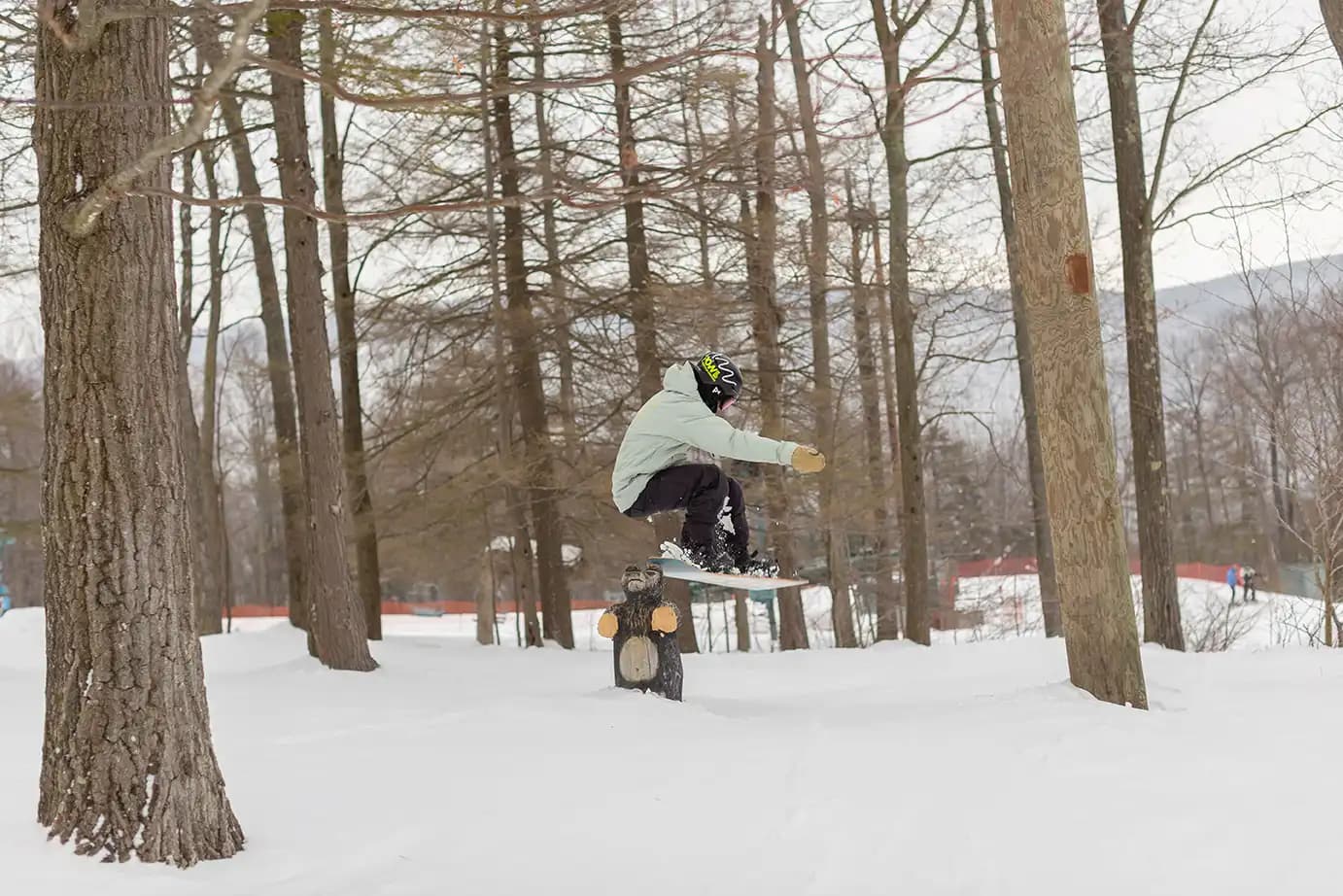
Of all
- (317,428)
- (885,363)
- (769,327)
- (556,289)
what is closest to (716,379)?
(317,428)

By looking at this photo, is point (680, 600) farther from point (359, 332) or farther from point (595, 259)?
point (359, 332)

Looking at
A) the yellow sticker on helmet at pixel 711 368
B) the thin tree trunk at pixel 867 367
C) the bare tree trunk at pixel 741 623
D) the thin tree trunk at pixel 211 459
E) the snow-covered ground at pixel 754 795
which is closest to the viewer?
the snow-covered ground at pixel 754 795

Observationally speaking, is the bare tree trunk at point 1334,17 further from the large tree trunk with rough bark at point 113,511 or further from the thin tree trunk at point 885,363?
the thin tree trunk at point 885,363

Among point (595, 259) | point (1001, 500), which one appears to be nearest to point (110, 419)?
point (595, 259)

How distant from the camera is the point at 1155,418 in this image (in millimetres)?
10656

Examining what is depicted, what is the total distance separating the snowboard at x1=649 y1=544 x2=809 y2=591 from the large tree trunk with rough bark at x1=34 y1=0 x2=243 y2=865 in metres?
3.15

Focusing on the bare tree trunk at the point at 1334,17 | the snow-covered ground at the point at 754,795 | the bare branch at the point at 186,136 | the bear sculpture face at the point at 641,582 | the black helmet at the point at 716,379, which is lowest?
the snow-covered ground at the point at 754,795

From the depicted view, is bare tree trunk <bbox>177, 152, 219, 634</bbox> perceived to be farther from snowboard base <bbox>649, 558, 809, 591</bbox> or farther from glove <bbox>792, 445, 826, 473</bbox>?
glove <bbox>792, 445, 826, 473</bbox>

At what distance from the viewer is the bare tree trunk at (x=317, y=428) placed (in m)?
9.99

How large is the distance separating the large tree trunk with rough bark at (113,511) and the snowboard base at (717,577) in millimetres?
3143

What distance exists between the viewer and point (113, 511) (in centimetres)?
367

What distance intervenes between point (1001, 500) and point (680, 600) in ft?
140

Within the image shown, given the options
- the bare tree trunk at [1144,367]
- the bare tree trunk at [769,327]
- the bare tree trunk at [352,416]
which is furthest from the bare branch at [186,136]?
the bare tree trunk at [352,416]

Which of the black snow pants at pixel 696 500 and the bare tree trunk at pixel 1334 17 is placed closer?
the black snow pants at pixel 696 500
